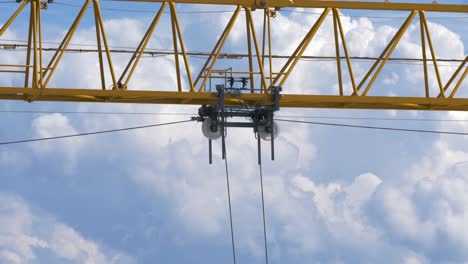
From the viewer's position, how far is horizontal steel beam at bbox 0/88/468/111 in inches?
1788

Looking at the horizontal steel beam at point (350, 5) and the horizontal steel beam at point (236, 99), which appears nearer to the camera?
the horizontal steel beam at point (236, 99)

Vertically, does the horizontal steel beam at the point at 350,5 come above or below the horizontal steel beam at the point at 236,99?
above

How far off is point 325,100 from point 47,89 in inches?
414

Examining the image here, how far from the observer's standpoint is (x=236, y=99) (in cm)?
4725

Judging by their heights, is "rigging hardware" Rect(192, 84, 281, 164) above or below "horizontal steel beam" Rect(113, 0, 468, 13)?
below

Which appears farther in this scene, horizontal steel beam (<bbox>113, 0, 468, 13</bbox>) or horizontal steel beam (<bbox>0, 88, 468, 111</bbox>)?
horizontal steel beam (<bbox>113, 0, 468, 13</bbox>)

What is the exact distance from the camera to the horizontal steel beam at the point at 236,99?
149ft

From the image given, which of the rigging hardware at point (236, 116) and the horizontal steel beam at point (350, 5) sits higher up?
the horizontal steel beam at point (350, 5)

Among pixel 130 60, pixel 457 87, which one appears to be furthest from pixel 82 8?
pixel 457 87

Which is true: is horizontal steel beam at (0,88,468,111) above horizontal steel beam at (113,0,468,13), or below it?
below

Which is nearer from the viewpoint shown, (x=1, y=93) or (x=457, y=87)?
(x=1, y=93)

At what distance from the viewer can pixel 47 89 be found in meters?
45.0

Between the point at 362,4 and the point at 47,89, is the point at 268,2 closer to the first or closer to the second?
the point at 362,4

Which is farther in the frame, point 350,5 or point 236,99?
point 236,99
